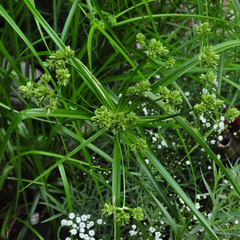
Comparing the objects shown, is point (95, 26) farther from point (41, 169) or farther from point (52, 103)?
point (41, 169)

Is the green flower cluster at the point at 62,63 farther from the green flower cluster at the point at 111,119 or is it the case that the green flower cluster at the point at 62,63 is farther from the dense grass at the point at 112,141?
the green flower cluster at the point at 111,119

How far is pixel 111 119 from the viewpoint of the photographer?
928 millimetres

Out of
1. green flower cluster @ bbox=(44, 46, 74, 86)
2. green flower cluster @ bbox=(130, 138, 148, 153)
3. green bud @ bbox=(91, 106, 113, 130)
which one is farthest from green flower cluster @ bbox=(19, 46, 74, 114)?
green flower cluster @ bbox=(130, 138, 148, 153)

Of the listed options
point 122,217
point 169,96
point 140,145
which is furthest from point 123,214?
point 169,96

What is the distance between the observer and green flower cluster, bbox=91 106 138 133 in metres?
0.87

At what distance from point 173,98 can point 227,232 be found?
0.59m

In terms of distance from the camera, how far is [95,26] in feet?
3.66

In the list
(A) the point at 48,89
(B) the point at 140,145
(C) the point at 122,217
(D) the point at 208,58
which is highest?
(D) the point at 208,58

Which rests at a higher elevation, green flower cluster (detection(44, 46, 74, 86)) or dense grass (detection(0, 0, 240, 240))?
green flower cluster (detection(44, 46, 74, 86))

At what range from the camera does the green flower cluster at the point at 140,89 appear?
2.96 ft

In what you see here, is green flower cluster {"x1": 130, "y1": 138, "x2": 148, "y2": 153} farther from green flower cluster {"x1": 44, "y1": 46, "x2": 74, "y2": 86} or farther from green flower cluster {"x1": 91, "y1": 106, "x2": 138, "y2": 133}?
green flower cluster {"x1": 44, "y1": 46, "x2": 74, "y2": 86}

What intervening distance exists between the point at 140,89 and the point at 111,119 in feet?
0.41

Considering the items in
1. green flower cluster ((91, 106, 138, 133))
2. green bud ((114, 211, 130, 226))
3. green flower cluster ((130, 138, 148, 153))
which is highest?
green flower cluster ((91, 106, 138, 133))

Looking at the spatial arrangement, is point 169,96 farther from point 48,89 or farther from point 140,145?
point 48,89
